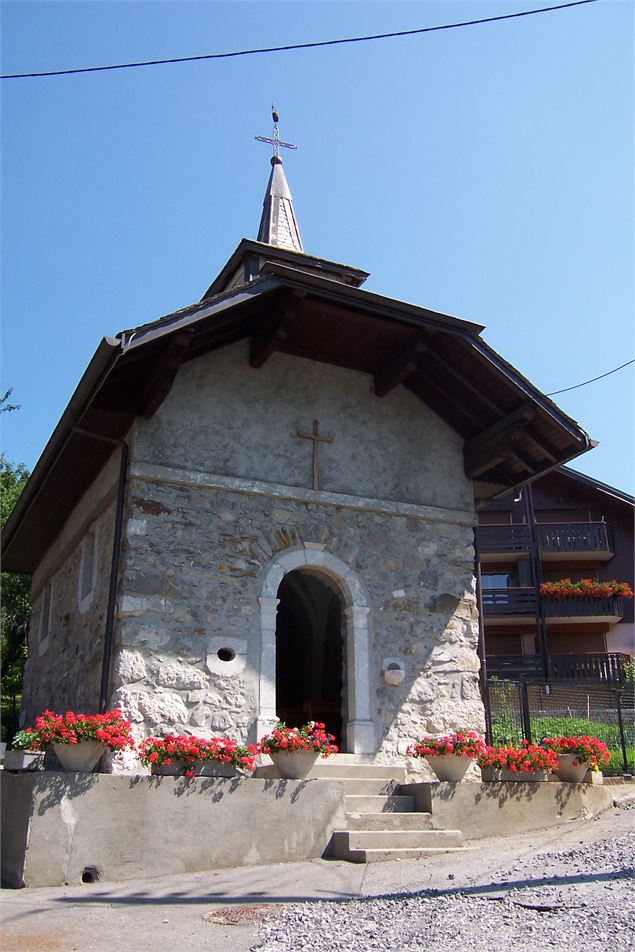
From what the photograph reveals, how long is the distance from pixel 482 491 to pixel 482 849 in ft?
16.1

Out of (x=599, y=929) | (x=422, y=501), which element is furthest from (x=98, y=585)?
(x=599, y=929)

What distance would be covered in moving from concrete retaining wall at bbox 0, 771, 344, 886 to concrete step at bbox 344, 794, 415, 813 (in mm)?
526

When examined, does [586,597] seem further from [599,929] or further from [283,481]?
[599,929]

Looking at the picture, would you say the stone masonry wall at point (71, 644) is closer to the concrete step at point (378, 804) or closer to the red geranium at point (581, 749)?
the concrete step at point (378, 804)

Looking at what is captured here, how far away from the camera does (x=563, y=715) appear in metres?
15.6

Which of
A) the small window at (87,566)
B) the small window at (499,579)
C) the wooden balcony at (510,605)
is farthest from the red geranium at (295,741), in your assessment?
the small window at (499,579)

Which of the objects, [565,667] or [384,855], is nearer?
[384,855]

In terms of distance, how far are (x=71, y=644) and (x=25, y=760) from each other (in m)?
2.73

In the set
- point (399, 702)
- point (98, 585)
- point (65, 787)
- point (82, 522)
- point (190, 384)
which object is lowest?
point (65, 787)

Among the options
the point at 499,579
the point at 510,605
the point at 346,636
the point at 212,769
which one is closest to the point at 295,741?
the point at 212,769

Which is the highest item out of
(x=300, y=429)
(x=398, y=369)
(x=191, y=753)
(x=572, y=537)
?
(x=572, y=537)

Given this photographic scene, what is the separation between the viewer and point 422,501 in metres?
10.6

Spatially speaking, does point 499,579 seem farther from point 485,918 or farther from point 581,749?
point 485,918

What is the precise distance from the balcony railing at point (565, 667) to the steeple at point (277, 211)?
13777 millimetres
